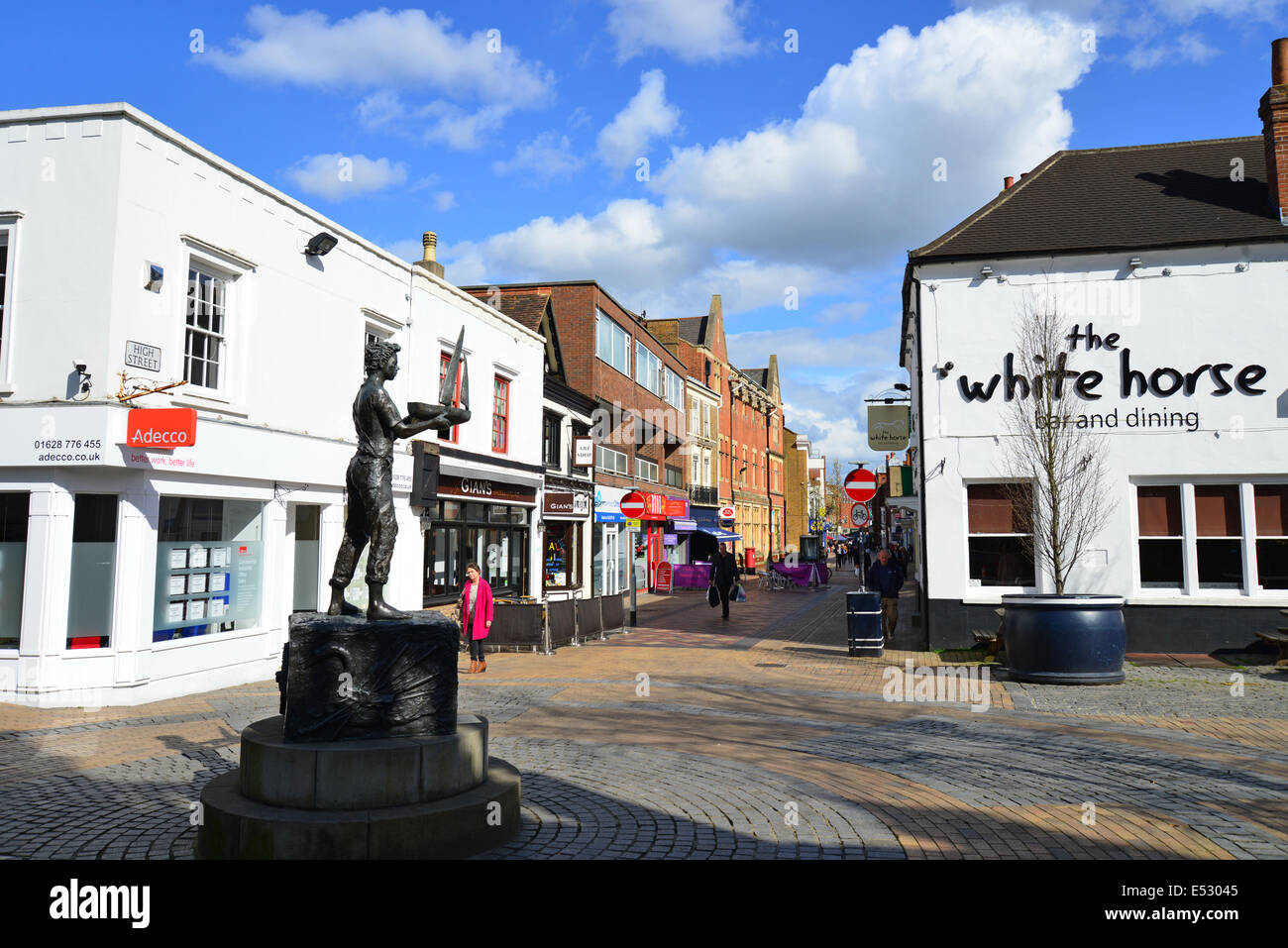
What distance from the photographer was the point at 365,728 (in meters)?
5.63

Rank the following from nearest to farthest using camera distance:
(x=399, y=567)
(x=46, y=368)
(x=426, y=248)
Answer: (x=46, y=368) → (x=399, y=567) → (x=426, y=248)

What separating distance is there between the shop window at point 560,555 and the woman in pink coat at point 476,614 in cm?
1037

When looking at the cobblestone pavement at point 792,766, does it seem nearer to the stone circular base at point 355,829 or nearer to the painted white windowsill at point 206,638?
the stone circular base at point 355,829

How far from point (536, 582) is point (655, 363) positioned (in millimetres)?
16369

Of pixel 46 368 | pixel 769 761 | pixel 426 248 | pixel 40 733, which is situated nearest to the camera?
pixel 769 761

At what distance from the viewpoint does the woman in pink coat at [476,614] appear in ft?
43.3

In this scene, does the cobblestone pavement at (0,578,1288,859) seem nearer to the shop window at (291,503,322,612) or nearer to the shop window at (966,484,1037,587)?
the shop window at (291,503,322,612)

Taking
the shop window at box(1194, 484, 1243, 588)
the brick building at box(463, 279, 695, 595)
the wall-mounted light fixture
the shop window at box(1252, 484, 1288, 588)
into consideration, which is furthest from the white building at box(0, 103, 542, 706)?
the shop window at box(1252, 484, 1288, 588)

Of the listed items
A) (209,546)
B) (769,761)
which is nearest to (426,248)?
(209,546)

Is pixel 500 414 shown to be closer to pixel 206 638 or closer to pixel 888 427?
pixel 888 427

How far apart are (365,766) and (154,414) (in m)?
7.18

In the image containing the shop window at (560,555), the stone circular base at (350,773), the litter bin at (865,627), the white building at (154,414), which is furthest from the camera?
the shop window at (560,555)

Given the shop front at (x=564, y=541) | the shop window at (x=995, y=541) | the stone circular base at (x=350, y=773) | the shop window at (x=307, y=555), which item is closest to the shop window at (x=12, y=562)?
the shop window at (x=307, y=555)
